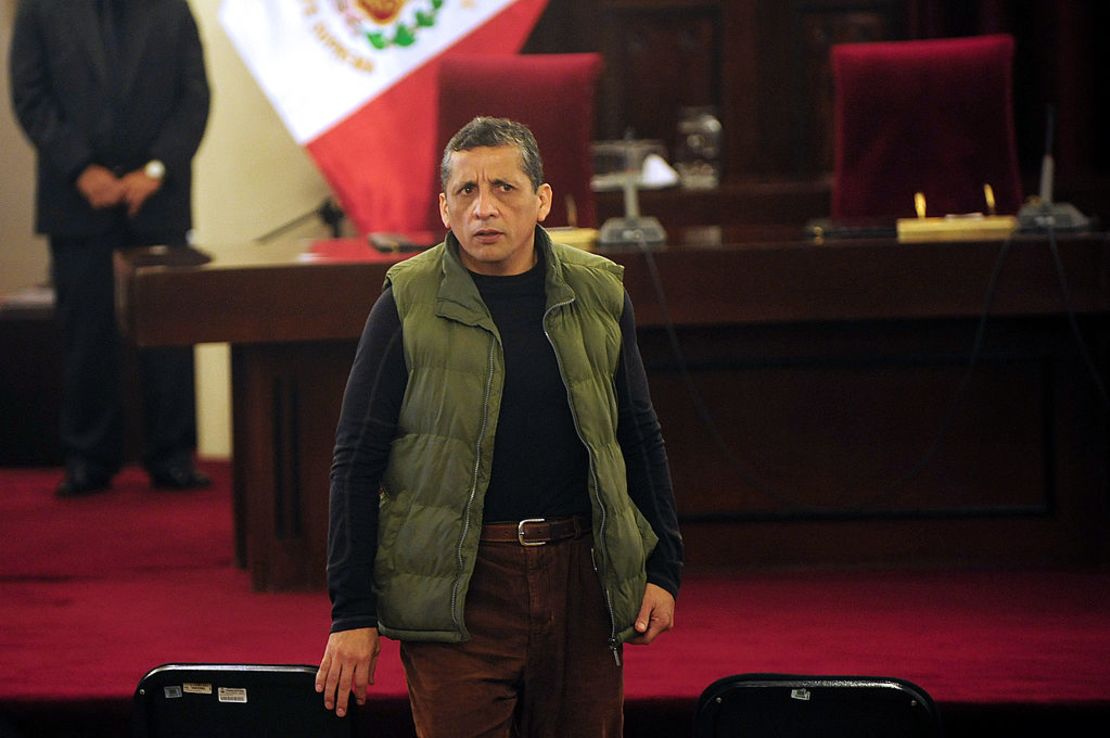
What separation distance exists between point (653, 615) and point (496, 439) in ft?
0.92

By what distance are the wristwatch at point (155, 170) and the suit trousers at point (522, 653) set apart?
2.47 meters

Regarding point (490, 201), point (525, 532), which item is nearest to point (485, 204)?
point (490, 201)

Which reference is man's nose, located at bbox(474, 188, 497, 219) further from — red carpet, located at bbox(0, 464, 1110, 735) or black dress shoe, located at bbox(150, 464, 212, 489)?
black dress shoe, located at bbox(150, 464, 212, 489)

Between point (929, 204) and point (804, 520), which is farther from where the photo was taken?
point (929, 204)

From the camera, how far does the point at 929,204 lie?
3.93m

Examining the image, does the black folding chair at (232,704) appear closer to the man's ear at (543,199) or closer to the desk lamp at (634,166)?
the man's ear at (543,199)

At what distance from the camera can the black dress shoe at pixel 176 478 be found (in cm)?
417

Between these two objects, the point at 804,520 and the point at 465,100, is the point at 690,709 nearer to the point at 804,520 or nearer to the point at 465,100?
the point at 804,520


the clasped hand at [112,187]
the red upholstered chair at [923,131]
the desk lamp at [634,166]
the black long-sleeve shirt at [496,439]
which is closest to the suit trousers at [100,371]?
the clasped hand at [112,187]

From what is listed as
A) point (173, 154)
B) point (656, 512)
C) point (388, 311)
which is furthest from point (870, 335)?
point (173, 154)

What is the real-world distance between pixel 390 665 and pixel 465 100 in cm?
161

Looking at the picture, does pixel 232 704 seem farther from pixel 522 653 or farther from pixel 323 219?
pixel 323 219

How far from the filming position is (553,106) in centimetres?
379

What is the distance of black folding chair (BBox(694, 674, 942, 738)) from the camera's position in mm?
1922
